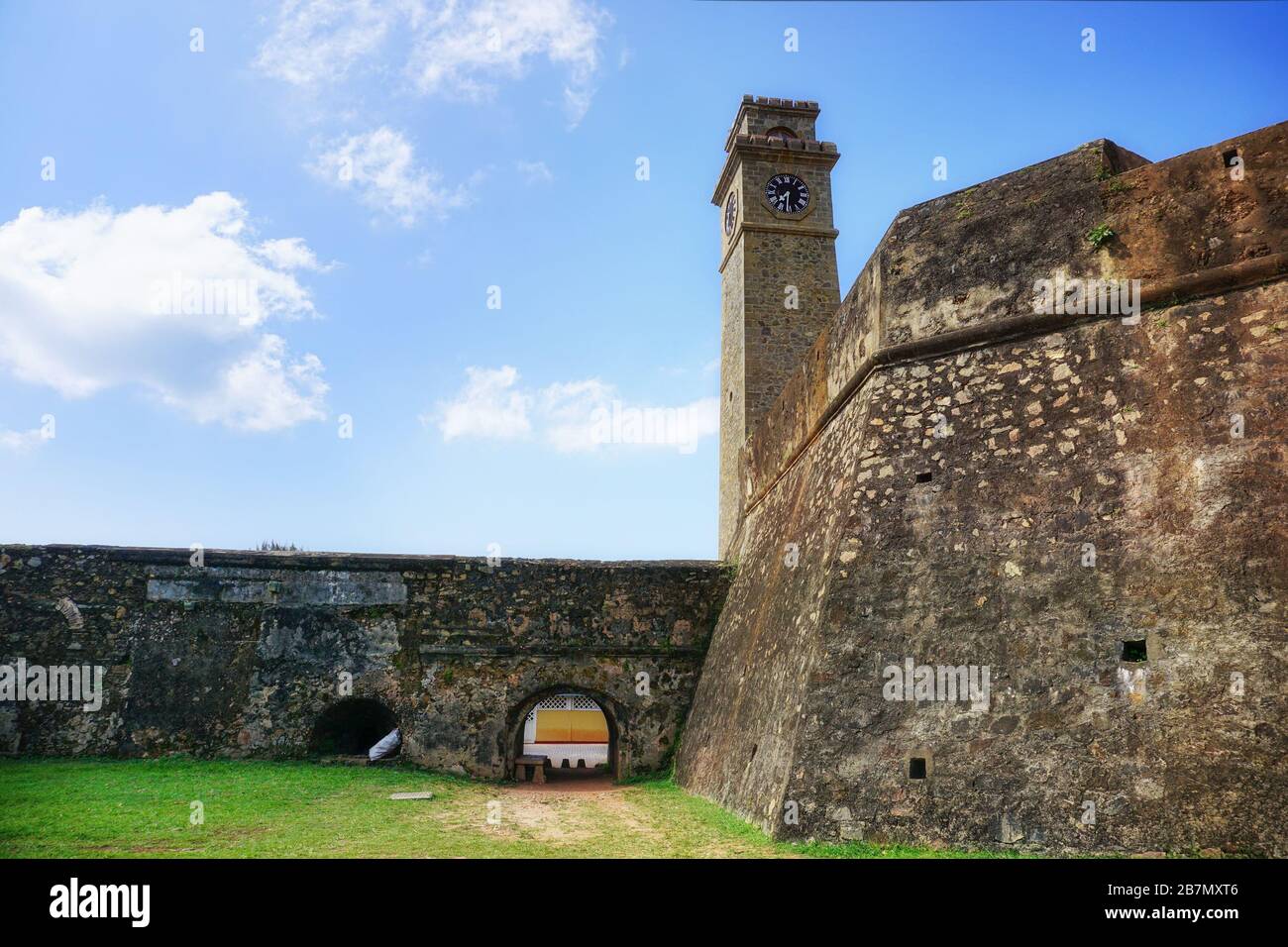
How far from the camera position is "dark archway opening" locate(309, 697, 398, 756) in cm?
1221

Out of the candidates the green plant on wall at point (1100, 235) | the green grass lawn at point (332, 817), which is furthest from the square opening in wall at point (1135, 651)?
the green plant on wall at point (1100, 235)

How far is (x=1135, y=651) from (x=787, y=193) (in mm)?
16879

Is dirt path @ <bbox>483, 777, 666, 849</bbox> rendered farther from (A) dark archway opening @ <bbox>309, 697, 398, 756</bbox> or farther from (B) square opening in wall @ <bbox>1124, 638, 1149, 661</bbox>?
(B) square opening in wall @ <bbox>1124, 638, 1149, 661</bbox>

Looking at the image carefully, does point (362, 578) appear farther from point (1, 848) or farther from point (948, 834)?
point (948, 834)

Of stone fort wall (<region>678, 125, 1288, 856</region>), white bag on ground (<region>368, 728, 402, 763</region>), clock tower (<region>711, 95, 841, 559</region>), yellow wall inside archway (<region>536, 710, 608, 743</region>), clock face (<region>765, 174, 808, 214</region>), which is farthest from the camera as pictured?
yellow wall inside archway (<region>536, 710, 608, 743</region>)

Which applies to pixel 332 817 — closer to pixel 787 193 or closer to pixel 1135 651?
pixel 1135 651

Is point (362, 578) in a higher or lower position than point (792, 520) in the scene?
lower

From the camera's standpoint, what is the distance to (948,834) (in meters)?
5.40

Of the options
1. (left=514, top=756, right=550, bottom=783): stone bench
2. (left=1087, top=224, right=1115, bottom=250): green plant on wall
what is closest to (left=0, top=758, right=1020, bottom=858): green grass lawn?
(left=514, top=756, right=550, bottom=783): stone bench

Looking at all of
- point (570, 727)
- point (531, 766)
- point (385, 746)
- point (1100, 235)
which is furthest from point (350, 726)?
point (570, 727)

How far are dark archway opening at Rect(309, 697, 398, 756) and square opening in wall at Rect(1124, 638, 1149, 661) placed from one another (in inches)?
391

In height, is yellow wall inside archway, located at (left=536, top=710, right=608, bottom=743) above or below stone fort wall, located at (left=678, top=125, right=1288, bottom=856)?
below

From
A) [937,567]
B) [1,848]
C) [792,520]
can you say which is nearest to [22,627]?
[1,848]
